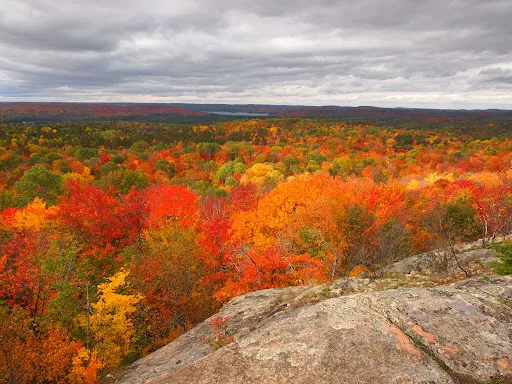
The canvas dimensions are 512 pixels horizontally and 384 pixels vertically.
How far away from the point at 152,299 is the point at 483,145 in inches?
5408

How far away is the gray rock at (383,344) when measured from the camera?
6.89 metres

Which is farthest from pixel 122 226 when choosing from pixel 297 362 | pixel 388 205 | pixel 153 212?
pixel 297 362

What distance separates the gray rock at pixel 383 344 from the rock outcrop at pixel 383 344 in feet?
0.07

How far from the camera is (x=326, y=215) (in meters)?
30.5

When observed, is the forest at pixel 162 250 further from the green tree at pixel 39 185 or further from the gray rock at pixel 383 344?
the gray rock at pixel 383 344

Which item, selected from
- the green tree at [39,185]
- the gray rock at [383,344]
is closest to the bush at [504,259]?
the gray rock at [383,344]

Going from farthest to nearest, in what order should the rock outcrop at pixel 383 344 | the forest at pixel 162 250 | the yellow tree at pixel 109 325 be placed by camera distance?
the forest at pixel 162 250 < the yellow tree at pixel 109 325 < the rock outcrop at pixel 383 344

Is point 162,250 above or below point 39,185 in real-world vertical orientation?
below

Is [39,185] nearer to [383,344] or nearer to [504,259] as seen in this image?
[383,344]

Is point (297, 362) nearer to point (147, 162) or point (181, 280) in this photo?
point (181, 280)

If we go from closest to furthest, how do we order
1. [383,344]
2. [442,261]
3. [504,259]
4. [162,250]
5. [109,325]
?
[383,344], [504,259], [442,261], [109,325], [162,250]

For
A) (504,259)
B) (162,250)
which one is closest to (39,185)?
(162,250)

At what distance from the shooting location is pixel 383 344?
7539 mm

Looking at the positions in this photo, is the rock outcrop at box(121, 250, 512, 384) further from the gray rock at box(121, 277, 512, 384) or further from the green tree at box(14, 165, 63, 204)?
the green tree at box(14, 165, 63, 204)
